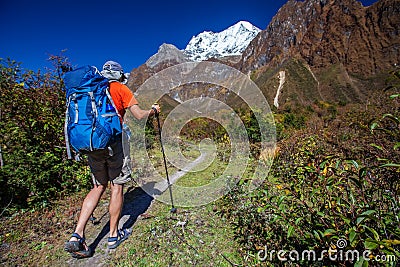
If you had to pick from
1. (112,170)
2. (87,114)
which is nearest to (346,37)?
(112,170)

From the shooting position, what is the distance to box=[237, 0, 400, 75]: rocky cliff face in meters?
132

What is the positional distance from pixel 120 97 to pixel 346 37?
19317 cm

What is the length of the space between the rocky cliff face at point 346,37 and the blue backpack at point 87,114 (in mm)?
155040

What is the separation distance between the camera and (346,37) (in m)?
155

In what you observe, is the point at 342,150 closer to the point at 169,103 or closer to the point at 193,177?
the point at 193,177

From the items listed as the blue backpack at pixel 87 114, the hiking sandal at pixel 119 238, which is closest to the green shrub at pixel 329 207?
the hiking sandal at pixel 119 238

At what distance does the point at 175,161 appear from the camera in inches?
346

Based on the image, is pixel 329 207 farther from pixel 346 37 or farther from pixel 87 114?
pixel 346 37

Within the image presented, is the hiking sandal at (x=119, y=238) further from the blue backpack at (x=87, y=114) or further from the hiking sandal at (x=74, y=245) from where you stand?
the blue backpack at (x=87, y=114)

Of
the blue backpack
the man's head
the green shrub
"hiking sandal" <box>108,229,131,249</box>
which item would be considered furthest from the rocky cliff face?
the blue backpack

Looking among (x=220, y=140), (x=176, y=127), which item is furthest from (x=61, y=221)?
(x=176, y=127)

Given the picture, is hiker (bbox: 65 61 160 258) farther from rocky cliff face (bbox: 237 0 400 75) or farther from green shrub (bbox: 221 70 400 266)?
rocky cliff face (bbox: 237 0 400 75)

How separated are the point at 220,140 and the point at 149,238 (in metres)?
8.50

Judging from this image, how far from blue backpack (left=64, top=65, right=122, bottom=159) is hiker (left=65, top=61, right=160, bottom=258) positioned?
171mm
